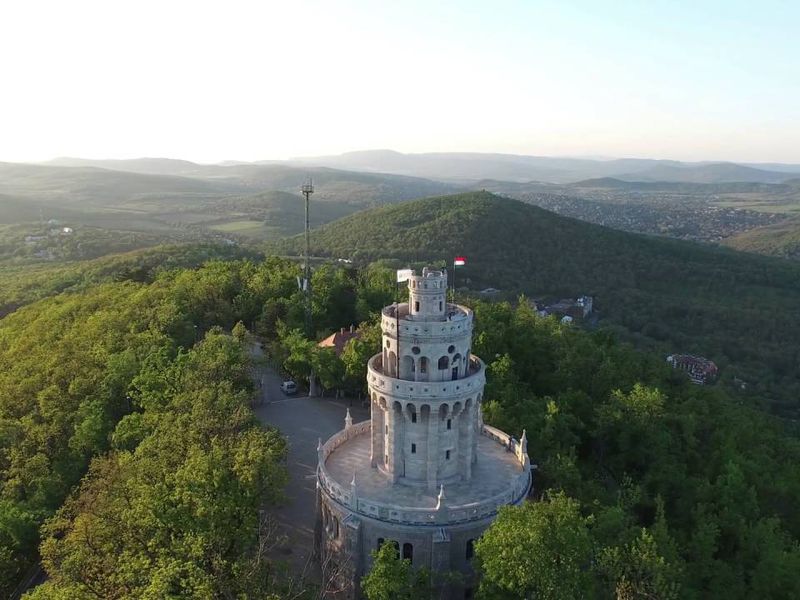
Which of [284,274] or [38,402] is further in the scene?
[284,274]

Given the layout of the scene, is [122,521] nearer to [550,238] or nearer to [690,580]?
[690,580]

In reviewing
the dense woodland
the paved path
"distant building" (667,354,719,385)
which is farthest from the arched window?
"distant building" (667,354,719,385)

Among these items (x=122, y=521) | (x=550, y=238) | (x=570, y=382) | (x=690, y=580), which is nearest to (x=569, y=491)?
(x=690, y=580)

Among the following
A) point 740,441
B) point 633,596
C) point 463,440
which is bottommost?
point 740,441

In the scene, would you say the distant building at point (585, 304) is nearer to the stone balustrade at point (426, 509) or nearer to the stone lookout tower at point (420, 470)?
the stone lookout tower at point (420, 470)

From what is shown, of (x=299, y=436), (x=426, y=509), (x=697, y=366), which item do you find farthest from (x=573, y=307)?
(x=426, y=509)

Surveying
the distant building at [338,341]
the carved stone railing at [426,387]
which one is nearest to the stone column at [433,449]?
the carved stone railing at [426,387]

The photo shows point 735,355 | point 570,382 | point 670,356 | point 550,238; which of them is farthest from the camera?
point 550,238

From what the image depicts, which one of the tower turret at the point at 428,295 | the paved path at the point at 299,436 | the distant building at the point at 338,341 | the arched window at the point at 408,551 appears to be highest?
the tower turret at the point at 428,295
